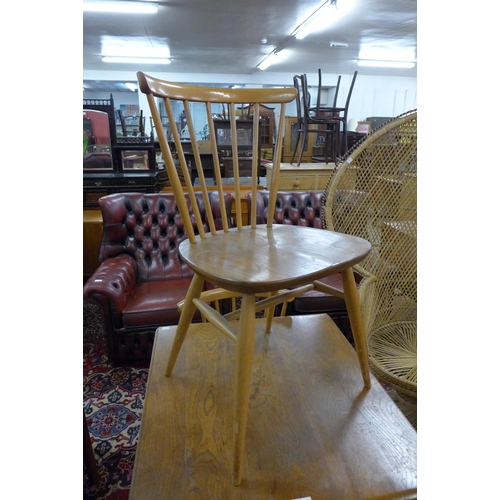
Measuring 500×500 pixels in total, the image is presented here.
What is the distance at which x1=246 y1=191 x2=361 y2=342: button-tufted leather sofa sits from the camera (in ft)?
6.72

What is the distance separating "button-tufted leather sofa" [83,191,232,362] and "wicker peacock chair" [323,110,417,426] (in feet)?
3.04

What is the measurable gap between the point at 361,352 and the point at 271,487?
47cm

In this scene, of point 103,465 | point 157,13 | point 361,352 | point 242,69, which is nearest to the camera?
point 361,352

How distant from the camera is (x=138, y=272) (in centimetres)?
228

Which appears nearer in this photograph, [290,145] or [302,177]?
[302,177]

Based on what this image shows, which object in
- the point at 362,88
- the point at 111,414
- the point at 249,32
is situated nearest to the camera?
the point at 111,414

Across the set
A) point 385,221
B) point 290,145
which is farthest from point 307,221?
point 290,145

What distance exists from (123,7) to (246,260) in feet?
15.8

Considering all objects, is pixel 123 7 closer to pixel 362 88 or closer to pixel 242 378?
pixel 242 378

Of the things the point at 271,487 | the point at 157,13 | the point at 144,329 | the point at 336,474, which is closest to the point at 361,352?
the point at 336,474

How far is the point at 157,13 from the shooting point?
4527mm

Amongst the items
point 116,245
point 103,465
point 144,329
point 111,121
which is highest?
point 111,121

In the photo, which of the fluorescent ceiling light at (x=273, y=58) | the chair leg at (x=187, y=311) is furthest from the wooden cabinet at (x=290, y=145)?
the chair leg at (x=187, y=311)

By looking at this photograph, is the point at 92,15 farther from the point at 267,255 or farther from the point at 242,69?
the point at 267,255
